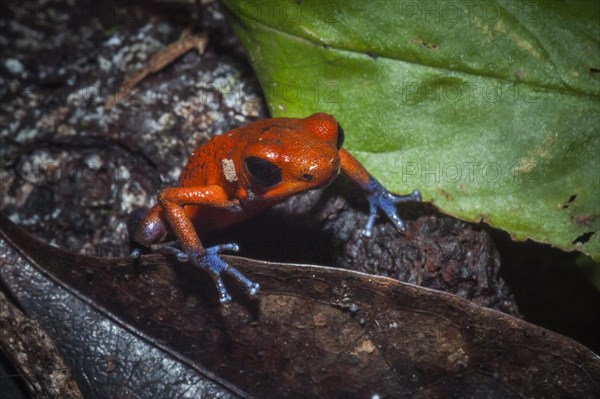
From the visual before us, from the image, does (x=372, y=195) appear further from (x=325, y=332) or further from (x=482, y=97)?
(x=325, y=332)

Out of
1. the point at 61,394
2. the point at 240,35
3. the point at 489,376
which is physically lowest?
the point at 61,394

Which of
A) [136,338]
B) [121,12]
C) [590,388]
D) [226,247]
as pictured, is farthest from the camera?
[121,12]

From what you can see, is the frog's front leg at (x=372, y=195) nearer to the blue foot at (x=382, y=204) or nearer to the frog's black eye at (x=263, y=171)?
the blue foot at (x=382, y=204)

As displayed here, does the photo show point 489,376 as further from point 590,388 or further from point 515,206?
point 515,206

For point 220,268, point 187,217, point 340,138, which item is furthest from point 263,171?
point 187,217

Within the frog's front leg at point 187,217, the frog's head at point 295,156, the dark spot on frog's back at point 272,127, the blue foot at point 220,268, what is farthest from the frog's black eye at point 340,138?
the blue foot at point 220,268

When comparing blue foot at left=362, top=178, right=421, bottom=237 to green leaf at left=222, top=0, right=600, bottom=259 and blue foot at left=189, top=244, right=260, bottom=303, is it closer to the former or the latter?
green leaf at left=222, top=0, right=600, bottom=259

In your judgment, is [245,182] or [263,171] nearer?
[263,171]

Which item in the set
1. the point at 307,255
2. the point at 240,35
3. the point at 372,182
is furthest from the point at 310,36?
the point at 307,255
